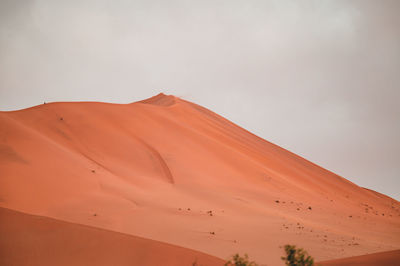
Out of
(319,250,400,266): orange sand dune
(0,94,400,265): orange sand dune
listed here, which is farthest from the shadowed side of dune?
(319,250,400,266): orange sand dune

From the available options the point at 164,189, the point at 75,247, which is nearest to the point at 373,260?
the point at 75,247

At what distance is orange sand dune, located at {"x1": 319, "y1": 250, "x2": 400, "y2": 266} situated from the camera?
5.08m

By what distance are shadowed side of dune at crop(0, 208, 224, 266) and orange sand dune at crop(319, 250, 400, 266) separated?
6.82 feet

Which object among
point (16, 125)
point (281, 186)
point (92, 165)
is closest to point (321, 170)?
point (281, 186)

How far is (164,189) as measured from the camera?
34.3 ft

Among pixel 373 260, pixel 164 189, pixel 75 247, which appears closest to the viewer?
pixel 373 260

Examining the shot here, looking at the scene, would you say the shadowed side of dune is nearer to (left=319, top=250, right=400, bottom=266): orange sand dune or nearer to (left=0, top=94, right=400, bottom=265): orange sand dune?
(left=0, top=94, right=400, bottom=265): orange sand dune


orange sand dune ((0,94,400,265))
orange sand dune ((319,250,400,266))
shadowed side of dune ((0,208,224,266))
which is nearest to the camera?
orange sand dune ((319,250,400,266))

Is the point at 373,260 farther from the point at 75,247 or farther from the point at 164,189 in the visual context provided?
the point at 164,189

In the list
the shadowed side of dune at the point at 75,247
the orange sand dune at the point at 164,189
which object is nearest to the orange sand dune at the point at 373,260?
the orange sand dune at the point at 164,189

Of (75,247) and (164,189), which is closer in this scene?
(75,247)

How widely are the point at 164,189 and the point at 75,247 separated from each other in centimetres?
465

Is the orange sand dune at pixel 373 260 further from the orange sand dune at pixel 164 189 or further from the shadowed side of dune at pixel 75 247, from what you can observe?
the shadowed side of dune at pixel 75 247

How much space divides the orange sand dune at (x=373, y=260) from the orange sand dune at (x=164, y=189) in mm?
473
